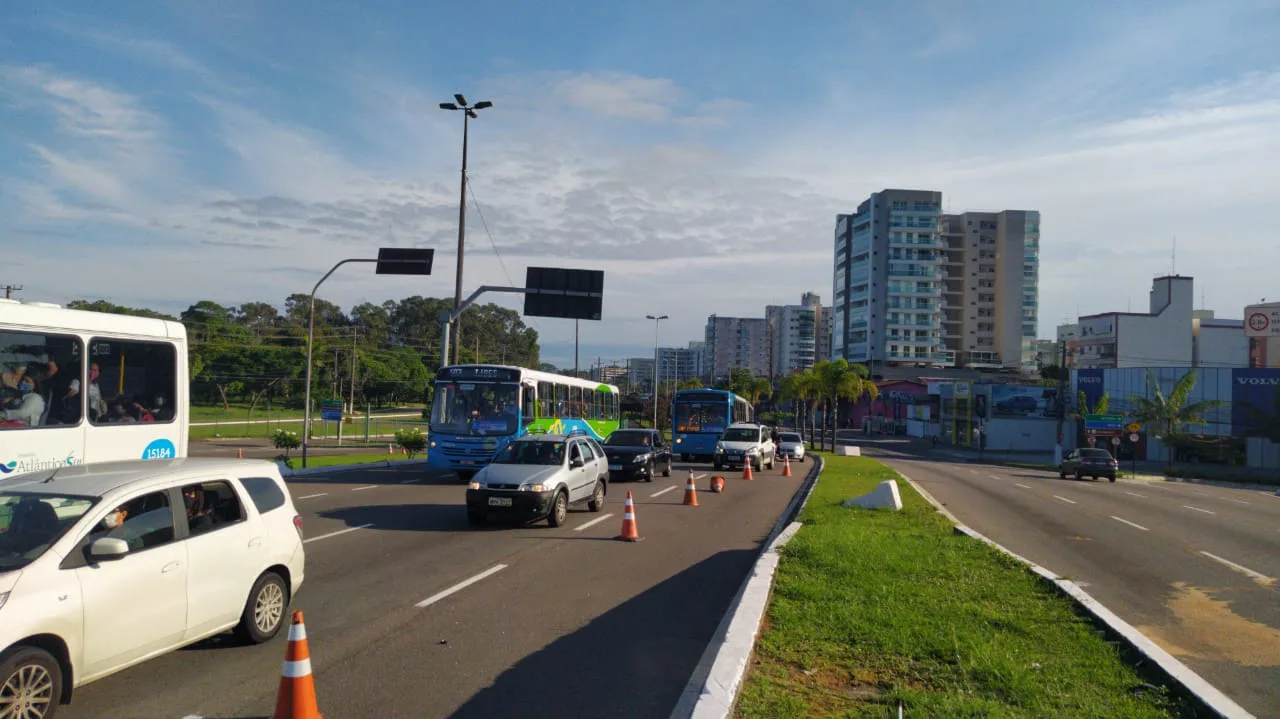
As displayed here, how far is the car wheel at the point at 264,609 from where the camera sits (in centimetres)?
749

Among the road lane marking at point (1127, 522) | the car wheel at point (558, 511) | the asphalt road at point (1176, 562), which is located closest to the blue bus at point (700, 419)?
the asphalt road at point (1176, 562)

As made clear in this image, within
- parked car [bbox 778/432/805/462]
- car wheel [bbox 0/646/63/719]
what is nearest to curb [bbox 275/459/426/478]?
parked car [bbox 778/432/805/462]

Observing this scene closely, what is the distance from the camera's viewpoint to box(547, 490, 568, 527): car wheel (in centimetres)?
1526

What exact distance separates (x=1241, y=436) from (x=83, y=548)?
65.3m

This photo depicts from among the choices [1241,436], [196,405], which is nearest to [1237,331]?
[1241,436]

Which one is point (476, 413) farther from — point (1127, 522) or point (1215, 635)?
point (1215, 635)

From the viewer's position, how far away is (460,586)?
34.2 ft

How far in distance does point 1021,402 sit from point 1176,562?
70.6 metres

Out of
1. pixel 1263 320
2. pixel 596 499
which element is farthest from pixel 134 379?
pixel 1263 320

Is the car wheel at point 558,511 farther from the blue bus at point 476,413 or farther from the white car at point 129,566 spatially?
the blue bus at point 476,413

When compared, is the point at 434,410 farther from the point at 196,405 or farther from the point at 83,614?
the point at 196,405

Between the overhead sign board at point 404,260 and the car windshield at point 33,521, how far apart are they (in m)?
23.7

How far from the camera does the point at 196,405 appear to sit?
85688 mm

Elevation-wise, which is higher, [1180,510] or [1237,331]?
[1237,331]
